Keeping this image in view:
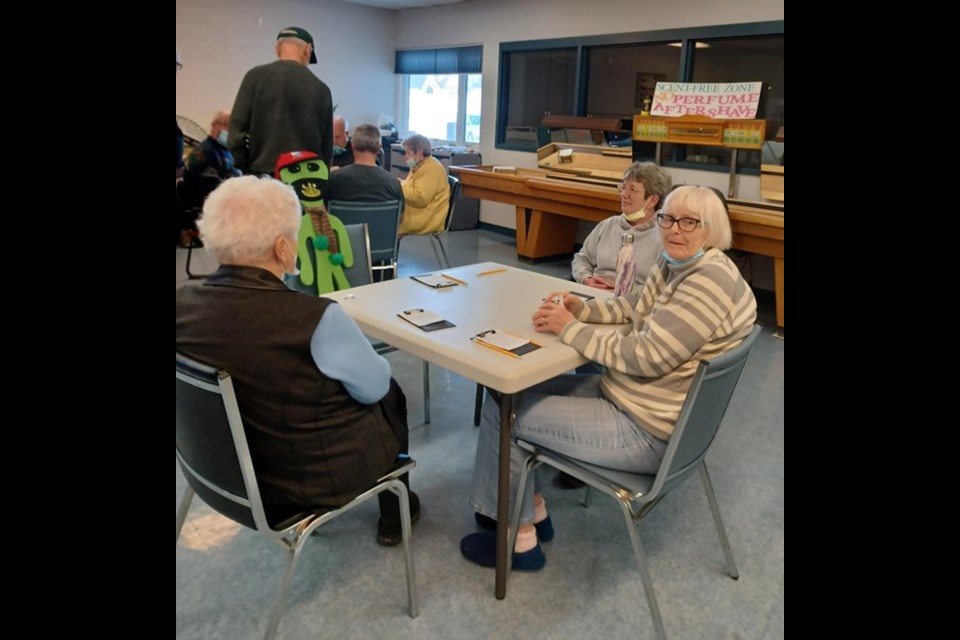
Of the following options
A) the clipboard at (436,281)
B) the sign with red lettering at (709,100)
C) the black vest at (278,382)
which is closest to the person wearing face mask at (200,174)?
the clipboard at (436,281)

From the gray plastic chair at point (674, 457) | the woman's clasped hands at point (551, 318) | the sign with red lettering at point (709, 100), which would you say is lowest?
the gray plastic chair at point (674, 457)

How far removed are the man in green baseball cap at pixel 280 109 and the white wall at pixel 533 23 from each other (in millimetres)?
3117

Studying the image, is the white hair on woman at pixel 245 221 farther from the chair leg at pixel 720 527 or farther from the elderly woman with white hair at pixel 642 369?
the chair leg at pixel 720 527

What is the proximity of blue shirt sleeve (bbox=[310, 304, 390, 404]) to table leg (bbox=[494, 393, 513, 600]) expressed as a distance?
32 cm

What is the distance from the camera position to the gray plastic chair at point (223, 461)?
128 centimetres

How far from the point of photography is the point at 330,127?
138 inches

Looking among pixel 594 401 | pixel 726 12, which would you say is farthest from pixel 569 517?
pixel 726 12

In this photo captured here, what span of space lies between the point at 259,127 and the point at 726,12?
12.2 feet

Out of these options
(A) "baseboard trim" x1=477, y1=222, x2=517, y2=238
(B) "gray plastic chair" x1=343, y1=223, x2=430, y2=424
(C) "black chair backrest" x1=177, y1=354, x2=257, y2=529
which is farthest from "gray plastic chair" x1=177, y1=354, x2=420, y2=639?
(A) "baseboard trim" x1=477, y1=222, x2=517, y2=238

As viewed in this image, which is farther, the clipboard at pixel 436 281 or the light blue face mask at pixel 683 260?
the clipboard at pixel 436 281

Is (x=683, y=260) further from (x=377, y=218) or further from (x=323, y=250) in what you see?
(x=377, y=218)

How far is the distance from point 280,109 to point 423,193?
126 centimetres

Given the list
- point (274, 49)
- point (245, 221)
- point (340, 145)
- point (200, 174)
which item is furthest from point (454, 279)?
point (274, 49)

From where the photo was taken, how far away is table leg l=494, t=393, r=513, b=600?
5.70 feet
